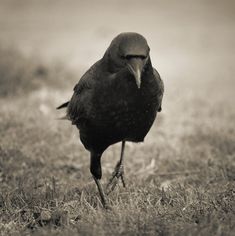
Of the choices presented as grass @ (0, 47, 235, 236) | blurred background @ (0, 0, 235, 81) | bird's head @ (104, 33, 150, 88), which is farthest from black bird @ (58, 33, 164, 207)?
blurred background @ (0, 0, 235, 81)

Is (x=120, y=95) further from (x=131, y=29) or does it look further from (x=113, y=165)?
(x=131, y=29)

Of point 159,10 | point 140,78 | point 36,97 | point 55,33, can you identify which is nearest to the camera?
point 140,78

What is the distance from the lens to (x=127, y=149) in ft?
22.2

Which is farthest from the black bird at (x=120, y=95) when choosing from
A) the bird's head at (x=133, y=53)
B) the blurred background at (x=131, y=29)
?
the blurred background at (x=131, y=29)

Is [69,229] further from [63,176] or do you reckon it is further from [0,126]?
[0,126]

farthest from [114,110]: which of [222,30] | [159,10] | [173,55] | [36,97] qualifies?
[159,10]

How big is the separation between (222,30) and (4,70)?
28.6 feet

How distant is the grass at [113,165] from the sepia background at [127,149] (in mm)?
11

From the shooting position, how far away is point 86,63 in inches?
453

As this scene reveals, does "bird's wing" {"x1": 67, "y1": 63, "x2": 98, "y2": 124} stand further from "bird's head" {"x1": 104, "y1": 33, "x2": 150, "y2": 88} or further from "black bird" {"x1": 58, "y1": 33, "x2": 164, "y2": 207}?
"bird's head" {"x1": 104, "y1": 33, "x2": 150, "y2": 88}

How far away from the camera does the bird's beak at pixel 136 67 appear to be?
3939mm

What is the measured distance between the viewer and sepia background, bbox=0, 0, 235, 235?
3.83 meters

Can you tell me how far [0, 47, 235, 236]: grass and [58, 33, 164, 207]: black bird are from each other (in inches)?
19.6

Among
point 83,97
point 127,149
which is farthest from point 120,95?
point 127,149
